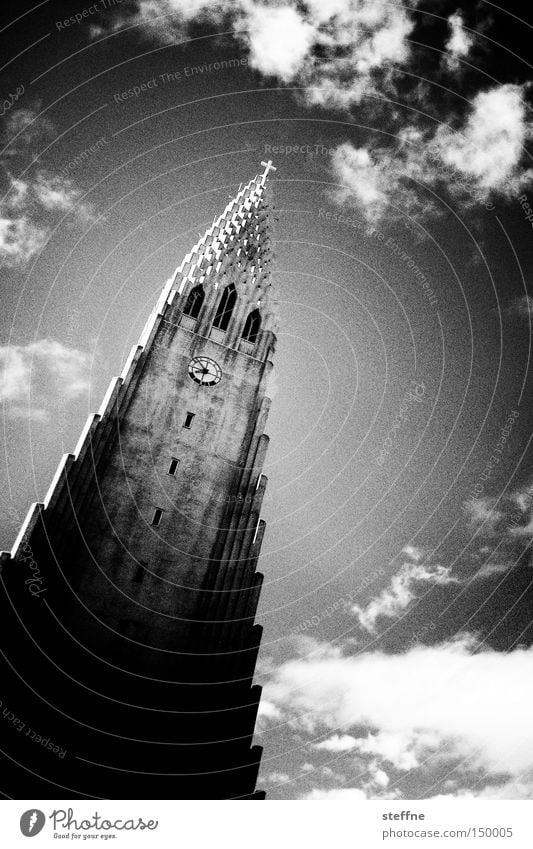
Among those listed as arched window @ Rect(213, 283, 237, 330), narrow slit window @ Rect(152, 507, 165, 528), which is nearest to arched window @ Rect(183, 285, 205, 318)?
arched window @ Rect(213, 283, 237, 330)

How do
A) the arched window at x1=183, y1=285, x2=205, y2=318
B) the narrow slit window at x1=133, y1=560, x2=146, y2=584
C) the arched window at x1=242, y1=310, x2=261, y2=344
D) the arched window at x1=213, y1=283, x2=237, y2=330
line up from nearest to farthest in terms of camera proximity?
the narrow slit window at x1=133, y1=560, x2=146, y2=584, the arched window at x1=183, y1=285, x2=205, y2=318, the arched window at x1=213, y1=283, x2=237, y2=330, the arched window at x1=242, y1=310, x2=261, y2=344

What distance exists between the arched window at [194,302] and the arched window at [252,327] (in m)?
3.27

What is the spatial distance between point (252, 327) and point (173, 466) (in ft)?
39.6

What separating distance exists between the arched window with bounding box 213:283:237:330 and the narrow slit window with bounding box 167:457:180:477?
1025cm

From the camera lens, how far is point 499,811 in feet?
41.3

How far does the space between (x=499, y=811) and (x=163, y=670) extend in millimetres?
15259

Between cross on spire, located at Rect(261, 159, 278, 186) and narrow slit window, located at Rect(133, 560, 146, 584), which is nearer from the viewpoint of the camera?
narrow slit window, located at Rect(133, 560, 146, 584)

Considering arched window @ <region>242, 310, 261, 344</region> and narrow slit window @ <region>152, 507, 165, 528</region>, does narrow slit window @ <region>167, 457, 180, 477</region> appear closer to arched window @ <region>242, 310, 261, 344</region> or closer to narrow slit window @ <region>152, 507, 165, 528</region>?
narrow slit window @ <region>152, 507, 165, 528</region>

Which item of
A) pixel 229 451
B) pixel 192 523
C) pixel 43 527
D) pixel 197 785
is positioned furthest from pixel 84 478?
pixel 197 785

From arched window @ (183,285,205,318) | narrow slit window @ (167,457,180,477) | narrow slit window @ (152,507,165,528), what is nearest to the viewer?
narrow slit window @ (152,507,165,528)

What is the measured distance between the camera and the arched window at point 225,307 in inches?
1435

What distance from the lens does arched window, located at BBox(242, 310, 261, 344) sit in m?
36.7

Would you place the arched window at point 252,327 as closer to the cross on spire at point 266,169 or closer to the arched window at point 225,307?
the arched window at point 225,307

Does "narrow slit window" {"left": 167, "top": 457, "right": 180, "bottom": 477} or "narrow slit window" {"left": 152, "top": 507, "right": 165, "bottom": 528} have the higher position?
A: "narrow slit window" {"left": 167, "top": 457, "right": 180, "bottom": 477}
